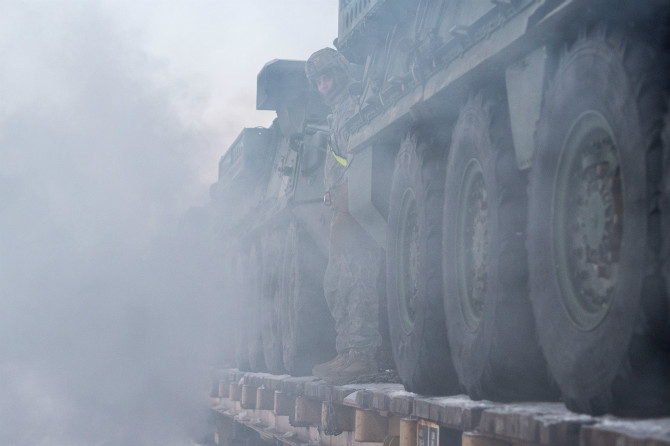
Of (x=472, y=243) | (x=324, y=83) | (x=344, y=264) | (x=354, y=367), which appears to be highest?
(x=324, y=83)

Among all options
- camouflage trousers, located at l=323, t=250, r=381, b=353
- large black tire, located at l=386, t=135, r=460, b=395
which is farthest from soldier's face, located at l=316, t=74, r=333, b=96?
large black tire, located at l=386, t=135, r=460, b=395

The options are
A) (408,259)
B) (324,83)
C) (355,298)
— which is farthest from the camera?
(324,83)

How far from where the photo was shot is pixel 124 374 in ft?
56.6

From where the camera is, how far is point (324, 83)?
860 cm

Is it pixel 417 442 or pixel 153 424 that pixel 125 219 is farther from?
pixel 417 442

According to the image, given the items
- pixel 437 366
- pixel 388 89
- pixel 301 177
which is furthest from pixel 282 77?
pixel 437 366

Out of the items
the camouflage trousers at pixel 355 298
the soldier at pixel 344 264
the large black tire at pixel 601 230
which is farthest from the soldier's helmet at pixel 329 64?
the large black tire at pixel 601 230

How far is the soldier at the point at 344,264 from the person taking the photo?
7859 mm

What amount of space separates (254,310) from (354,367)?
5.49 m

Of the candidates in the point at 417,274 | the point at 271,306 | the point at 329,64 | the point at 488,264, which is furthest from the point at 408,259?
the point at 271,306

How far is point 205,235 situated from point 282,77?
235 inches

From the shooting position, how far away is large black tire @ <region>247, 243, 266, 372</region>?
1288 centimetres

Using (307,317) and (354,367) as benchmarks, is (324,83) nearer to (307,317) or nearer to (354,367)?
(354,367)

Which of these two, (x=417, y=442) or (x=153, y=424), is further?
(x=153, y=424)
